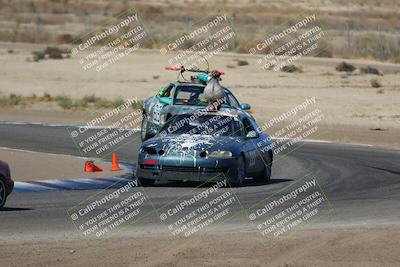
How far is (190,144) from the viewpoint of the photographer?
63.6 feet

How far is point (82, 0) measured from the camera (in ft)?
380

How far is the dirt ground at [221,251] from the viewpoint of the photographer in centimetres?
1245

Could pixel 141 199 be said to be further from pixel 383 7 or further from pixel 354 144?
pixel 383 7

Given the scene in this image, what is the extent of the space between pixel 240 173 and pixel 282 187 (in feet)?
2.84

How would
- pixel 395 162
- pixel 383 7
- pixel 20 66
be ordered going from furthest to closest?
pixel 383 7, pixel 20 66, pixel 395 162

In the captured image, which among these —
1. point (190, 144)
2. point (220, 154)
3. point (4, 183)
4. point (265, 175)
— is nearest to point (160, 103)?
point (265, 175)

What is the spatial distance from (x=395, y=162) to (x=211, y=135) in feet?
23.2

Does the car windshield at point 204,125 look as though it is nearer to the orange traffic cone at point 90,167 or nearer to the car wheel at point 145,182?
the car wheel at point 145,182

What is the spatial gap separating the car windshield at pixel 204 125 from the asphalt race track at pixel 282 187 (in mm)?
936

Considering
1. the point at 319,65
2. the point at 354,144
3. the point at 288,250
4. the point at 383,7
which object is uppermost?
the point at 288,250

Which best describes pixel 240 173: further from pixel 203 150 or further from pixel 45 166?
pixel 45 166

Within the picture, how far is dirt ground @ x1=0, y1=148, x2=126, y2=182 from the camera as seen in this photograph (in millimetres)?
20984

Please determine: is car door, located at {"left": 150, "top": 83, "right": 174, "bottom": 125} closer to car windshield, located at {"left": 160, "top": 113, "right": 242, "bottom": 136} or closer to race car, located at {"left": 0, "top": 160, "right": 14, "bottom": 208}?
car windshield, located at {"left": 160, "top": 113, "right": 242, "bottom": 136}

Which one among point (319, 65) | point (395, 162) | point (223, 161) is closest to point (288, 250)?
point (223, 161)
